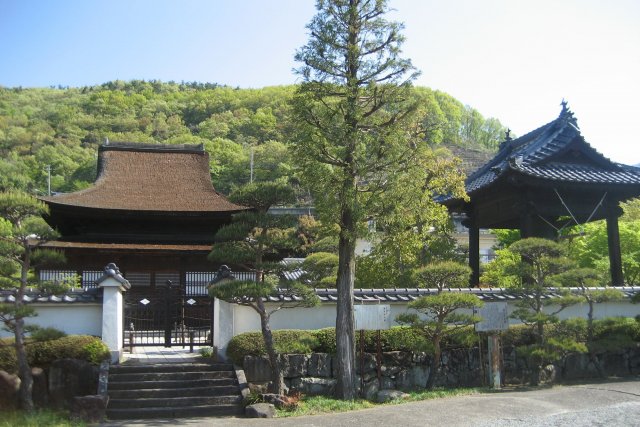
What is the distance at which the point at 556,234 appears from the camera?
15.4 meters

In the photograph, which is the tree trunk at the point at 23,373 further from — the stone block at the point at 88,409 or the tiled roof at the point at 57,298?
the tiled roof at the point at 57,298

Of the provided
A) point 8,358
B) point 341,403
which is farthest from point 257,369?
point 8,358

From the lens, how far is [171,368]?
1066 centimetres

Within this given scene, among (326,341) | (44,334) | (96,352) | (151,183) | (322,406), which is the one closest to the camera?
(44,334)

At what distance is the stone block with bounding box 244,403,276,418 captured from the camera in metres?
9.05

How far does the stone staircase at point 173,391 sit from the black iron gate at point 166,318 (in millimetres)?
2558

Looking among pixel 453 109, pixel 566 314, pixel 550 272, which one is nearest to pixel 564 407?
pixel 550 272

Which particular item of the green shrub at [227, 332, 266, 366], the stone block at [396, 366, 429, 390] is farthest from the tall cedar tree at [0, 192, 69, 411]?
the stone block at [396, 366, 429, 390]

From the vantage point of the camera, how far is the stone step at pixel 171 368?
1043cm

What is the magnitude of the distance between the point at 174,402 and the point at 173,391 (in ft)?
1.10

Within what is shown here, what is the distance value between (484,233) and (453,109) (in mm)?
47940

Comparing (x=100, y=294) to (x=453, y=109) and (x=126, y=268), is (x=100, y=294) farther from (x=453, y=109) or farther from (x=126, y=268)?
(x=453, y=109)

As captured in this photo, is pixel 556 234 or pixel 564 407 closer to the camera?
pixel 564 407

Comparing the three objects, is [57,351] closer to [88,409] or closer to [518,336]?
[88,409]
